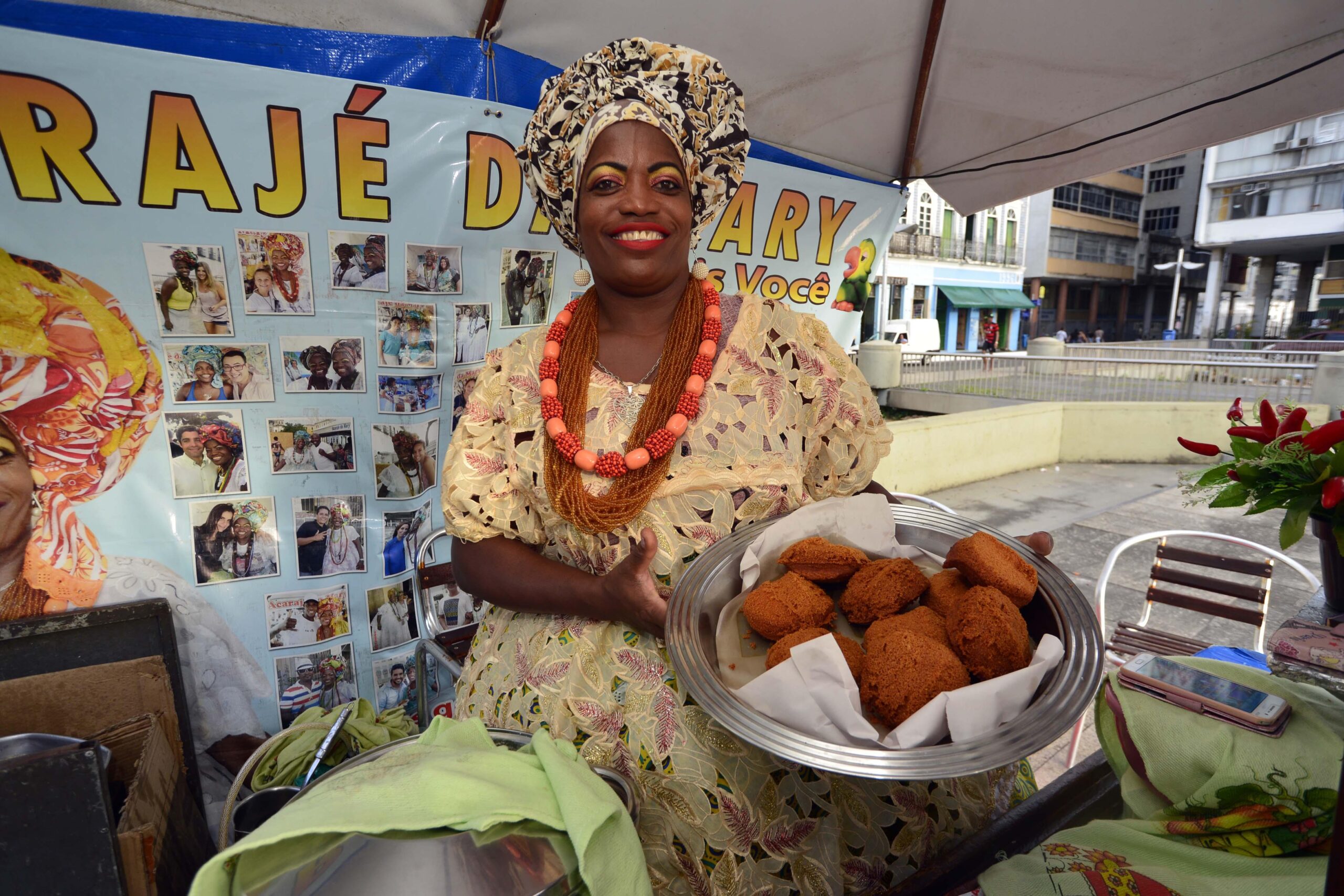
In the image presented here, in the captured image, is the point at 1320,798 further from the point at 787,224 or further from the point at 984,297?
the point at 984,297

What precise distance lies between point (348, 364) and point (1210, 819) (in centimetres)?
250

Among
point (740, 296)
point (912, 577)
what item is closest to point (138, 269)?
point (740, 296)

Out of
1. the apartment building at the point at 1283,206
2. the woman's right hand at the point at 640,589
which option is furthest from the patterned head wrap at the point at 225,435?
the apartment building at the point at 1283,206

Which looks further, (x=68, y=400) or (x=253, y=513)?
(x=253, y=513)

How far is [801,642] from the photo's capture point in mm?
1190

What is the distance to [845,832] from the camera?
4.46ft

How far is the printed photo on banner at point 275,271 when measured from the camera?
6.84ft

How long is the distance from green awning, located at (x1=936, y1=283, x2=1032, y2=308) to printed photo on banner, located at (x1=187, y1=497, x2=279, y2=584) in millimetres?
32233

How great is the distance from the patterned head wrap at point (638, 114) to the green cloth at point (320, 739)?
62.4 inches

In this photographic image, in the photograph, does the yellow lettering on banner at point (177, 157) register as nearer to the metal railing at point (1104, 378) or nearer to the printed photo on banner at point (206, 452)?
the printed photo on banner at point (206, 452)

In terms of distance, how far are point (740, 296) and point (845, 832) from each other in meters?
1.27

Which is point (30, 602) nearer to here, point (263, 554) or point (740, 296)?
point (263, 554)

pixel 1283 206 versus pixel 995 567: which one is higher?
pixel 1283 206

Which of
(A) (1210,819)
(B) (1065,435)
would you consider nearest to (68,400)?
(A) (1210,819)
